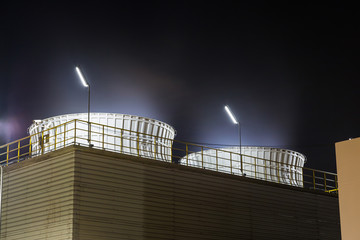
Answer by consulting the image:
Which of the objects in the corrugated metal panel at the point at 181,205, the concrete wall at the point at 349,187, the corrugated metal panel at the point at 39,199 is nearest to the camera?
the concrete wall at the point at 349,187

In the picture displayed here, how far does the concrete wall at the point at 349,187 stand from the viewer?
810 inches

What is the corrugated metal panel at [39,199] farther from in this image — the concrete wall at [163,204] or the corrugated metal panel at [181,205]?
the corrugated metal panel at [181,205]

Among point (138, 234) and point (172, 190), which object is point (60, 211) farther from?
point (172, 190)

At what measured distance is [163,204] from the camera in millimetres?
31641

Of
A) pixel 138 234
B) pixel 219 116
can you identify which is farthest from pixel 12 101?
pixel 138 234

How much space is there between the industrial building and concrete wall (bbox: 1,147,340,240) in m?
0.05

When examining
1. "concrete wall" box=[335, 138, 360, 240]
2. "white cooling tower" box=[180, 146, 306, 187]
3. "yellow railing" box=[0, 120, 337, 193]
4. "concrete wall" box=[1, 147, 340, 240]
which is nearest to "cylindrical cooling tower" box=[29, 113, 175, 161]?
"yellow railing" box=[0, 120, 337, 193]

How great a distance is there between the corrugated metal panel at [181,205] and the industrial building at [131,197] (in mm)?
50

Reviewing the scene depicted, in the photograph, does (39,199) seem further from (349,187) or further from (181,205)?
(349,187)

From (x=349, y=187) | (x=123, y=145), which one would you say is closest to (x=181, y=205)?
(x=123, y=145)

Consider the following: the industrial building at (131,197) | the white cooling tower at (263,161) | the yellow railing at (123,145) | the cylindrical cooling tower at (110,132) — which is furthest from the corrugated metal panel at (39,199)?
the white cooling tower at (263,161)

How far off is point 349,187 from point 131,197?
1272 cm

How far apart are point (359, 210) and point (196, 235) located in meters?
13.7

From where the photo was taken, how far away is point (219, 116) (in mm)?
48531
